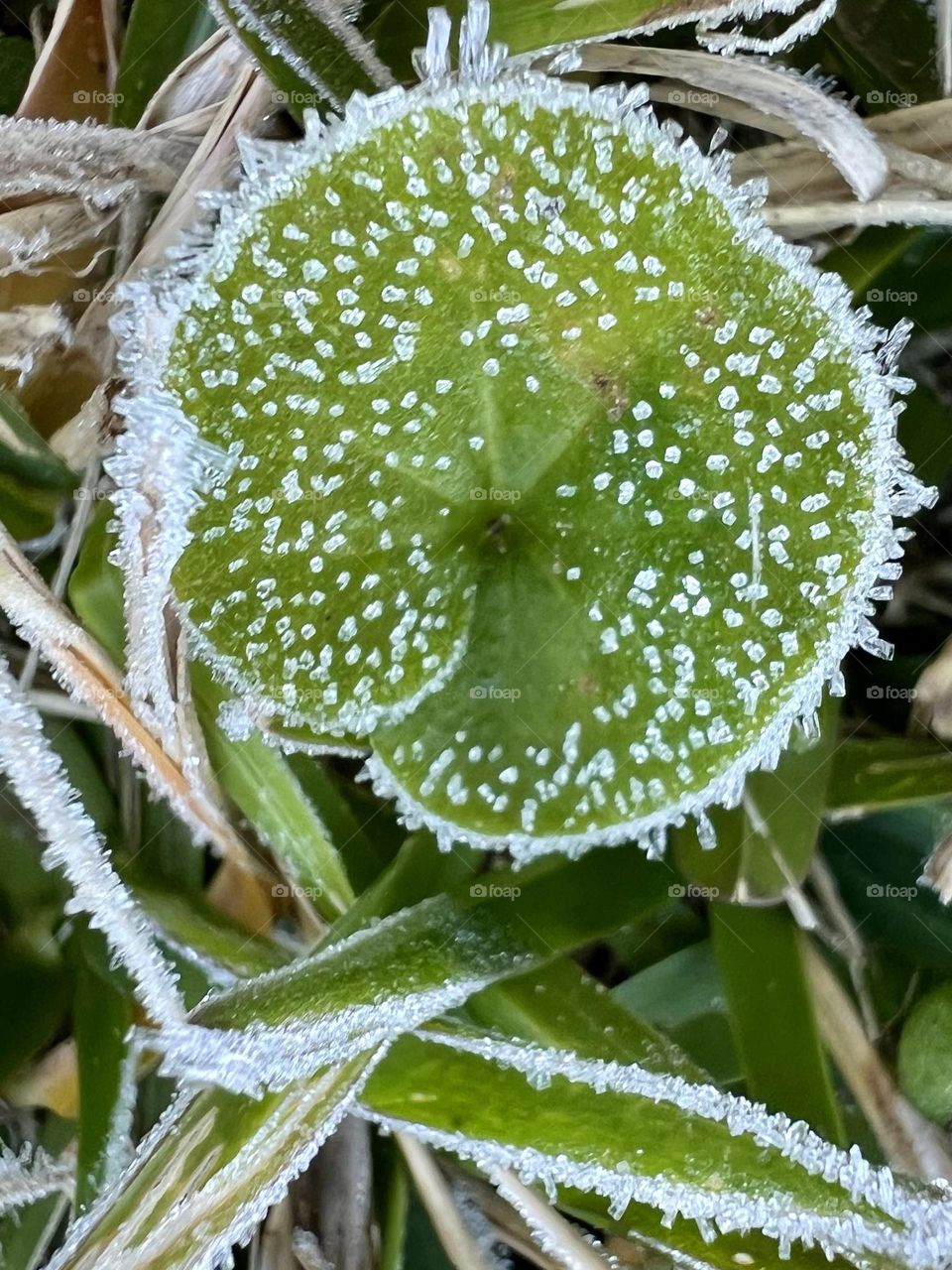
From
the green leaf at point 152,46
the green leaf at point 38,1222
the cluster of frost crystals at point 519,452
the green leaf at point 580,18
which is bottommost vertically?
the green leaf at point 38,1222

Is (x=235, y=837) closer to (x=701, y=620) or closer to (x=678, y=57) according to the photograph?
(x=701, y=620)

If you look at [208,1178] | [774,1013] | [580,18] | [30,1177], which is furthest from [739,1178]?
[580,18]

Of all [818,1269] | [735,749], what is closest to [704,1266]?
[818,1269]

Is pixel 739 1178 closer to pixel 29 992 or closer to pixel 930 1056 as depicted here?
pixel 930 1056

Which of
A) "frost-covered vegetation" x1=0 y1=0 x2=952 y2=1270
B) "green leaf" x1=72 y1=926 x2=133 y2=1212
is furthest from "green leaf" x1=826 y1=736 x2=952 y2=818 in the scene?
"green leaf" x1=72 y1=926 x2=133 y2=1212

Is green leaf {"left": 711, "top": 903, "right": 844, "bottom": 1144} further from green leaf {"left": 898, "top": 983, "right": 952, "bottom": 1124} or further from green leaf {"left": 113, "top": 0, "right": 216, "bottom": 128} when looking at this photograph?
green leaf {"left": 113, "top": 0, "right": 216, "bottom": 128}

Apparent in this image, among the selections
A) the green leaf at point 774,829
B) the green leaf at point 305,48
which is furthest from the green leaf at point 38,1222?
the green leaf at point 305,48

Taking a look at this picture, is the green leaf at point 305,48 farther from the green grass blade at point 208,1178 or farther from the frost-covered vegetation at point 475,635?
the green grass blade at point 208,1178
